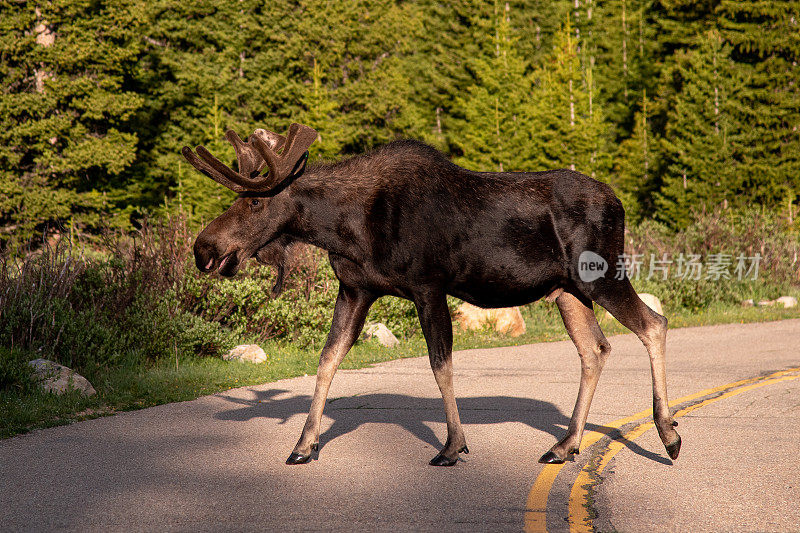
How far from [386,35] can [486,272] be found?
4853 cm

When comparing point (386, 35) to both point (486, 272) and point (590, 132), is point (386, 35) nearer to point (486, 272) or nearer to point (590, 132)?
point (590, 132)

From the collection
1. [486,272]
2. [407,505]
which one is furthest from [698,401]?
[407,505]

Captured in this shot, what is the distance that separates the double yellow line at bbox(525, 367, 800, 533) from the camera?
575 cm

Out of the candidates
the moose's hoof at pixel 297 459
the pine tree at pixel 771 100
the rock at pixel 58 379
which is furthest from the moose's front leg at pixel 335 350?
the pine tree at pixel 771 100

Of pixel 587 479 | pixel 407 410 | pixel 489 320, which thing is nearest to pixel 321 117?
pixel 489 320

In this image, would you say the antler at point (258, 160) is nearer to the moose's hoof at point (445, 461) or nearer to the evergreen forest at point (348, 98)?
the moose's hoof at point (445, 461)

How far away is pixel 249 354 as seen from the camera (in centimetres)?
1277

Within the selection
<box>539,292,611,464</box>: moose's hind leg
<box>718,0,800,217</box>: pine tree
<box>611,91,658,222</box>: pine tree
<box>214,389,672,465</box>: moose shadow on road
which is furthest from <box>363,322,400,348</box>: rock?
<box>611,91,658,222</box>: pine tree

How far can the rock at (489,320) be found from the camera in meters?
17.2

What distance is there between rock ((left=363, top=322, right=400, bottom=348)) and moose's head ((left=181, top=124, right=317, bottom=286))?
319 inches

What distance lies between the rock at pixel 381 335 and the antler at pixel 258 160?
8189 mm

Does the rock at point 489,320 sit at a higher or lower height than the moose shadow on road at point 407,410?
lower

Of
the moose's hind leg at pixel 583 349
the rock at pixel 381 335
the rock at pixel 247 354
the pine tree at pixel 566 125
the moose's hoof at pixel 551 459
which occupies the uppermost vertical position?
the moose's hind leg at pixel 583 349

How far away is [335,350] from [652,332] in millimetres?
2439
